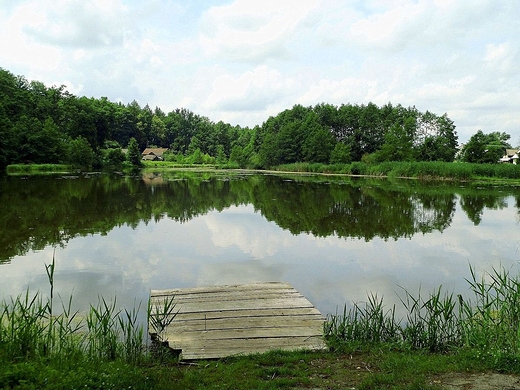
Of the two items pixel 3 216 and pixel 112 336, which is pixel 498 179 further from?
pixel 112 336

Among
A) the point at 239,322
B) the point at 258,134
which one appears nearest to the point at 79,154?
the point at 258,134

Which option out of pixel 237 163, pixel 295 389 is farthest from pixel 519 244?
pixel 237 163

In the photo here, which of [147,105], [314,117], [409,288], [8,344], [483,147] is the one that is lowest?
[409,288]

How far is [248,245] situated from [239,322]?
5.87m

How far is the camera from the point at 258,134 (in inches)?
3221

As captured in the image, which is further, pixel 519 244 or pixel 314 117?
pixel 314 117

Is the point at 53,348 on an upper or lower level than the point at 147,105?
lower

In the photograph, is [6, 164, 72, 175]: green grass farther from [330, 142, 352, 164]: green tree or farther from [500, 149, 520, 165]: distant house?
[500, 149, 520, 165]: distant house

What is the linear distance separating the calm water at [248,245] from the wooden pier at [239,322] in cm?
84

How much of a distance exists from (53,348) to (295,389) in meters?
2.56

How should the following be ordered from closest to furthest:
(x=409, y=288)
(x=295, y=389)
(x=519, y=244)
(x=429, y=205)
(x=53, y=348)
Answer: (x=295, y=389), (x=53, y=348), (x=409, y=288), (x=519, y=244), (x=429, y=205)

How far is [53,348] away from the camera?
440 centimetres

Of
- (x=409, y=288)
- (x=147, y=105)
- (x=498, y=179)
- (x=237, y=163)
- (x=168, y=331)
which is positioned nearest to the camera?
(x=168, y=331)

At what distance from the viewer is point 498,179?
126 feet
